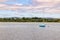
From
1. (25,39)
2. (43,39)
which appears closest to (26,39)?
(25,39)

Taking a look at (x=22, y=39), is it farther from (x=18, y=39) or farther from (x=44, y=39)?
(x=44, y=39)

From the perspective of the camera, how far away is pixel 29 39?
7129 millimetres

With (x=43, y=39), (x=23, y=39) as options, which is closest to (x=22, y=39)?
(x=23, y=39)

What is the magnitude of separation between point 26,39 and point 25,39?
4 cm

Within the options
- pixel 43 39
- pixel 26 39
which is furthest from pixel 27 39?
pixel 43 39

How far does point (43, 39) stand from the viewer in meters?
7.43

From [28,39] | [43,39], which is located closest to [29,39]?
[28,39]

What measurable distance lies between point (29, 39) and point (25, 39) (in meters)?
0.15

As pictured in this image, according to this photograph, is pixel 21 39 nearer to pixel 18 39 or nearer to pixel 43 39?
pixel 18 39

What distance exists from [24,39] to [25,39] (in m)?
0.03

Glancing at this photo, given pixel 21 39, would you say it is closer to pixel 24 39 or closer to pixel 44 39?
pixel 24 39

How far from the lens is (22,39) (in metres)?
7.09

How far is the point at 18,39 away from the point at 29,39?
38 centimetres

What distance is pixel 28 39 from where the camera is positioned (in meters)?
7.12
